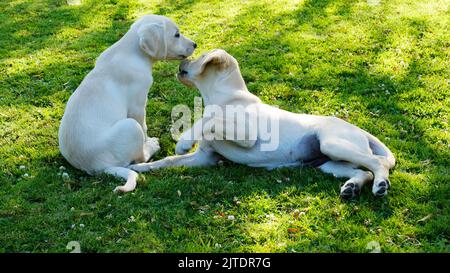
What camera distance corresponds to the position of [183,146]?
6.66 m

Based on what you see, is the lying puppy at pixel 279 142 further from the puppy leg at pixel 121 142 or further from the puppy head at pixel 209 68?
the puppy leg at pixel 121 142

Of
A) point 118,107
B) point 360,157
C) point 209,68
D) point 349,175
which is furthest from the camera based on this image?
point 209,68

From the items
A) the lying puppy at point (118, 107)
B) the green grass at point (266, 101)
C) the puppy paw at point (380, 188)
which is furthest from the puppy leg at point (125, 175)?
the puppy paw at point (380, 188)

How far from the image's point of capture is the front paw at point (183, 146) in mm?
6656

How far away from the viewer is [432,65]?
9.34m

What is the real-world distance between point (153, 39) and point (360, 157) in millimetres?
2695

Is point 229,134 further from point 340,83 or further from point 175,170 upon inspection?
point 340,83

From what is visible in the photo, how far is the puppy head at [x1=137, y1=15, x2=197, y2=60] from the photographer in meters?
6.60

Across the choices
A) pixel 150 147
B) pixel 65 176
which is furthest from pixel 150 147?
pixel 65 176

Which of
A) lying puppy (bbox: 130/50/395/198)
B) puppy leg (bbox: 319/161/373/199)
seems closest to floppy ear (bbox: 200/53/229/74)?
lying puppy (bbox: 130/50/395/198)

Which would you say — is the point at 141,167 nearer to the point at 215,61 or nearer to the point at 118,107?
the point at 118,107
